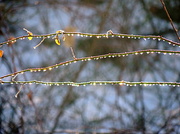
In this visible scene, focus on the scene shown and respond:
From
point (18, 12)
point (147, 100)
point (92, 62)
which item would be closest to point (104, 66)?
point (92, 62)

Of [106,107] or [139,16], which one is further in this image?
[106,107]

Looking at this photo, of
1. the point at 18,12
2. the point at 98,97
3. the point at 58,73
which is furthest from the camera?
the point at 98,97

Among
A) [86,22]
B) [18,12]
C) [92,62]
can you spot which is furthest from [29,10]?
[92,62]

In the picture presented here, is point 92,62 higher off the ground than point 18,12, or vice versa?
point 18,12

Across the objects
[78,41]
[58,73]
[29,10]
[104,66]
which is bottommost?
[58,73]

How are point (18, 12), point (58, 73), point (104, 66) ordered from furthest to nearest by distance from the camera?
point (104, 66), point (58, 73), point (18, 12)

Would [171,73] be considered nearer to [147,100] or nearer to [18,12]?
[147,100]
